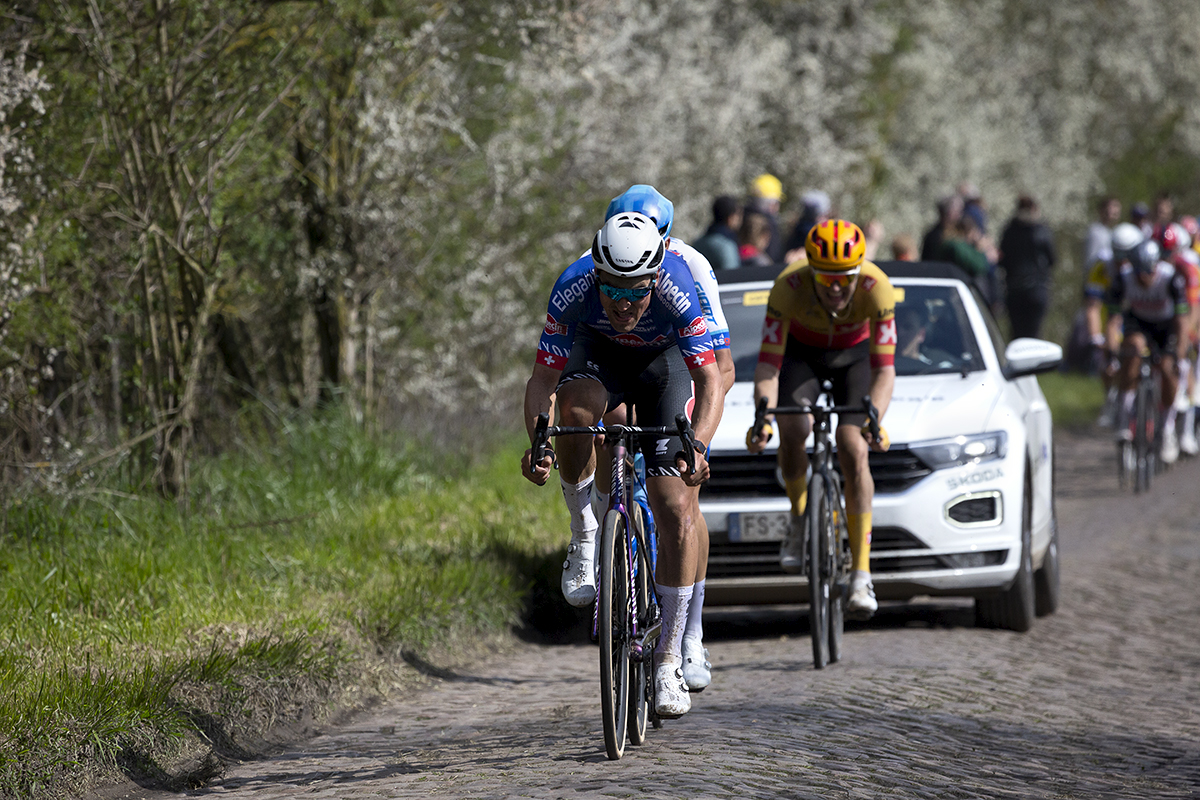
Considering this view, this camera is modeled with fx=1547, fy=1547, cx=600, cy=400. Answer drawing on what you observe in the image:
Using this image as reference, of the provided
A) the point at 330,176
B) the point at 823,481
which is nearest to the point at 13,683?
the point at 823,481

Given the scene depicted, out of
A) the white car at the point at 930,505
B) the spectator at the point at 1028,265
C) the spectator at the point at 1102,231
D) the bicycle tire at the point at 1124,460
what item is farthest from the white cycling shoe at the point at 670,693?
the spectator at the point at 1028,265

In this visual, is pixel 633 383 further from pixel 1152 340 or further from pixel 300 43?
pixel 1152 340

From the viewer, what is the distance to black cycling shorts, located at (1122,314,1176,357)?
15180 mm

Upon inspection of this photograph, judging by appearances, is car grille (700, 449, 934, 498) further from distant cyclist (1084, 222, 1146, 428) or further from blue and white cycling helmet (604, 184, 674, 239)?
distant cyclist (1084, 222, 1146, 428)

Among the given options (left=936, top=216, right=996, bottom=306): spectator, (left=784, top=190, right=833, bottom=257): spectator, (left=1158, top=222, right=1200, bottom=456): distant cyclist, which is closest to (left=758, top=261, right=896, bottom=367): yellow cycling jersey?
(left=784, top=190, right=833, bottom=257): spectator

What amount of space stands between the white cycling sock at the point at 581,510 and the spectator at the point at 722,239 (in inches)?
245

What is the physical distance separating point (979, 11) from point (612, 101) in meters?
20.3

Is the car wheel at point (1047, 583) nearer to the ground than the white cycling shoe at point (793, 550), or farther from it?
nearer to the ground

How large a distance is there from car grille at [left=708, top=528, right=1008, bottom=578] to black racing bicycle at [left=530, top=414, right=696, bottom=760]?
85.5 inches

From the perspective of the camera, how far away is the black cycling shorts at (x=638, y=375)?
19.6ft

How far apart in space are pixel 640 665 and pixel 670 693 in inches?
6.8

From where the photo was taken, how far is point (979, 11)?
34000 millimetres

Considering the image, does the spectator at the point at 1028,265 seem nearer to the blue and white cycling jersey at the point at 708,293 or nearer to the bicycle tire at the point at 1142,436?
the bicycle tire at the point at 1142,436

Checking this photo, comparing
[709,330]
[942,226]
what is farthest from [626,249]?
[942,226]
